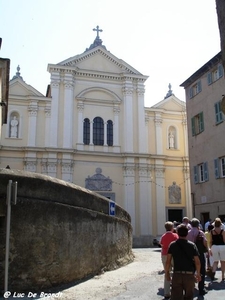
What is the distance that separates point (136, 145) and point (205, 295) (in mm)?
22928

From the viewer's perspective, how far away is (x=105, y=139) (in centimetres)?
2941

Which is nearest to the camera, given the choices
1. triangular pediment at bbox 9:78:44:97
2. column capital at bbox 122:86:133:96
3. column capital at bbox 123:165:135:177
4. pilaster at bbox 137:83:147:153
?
triangular pediment at bbox 9:78:44:97

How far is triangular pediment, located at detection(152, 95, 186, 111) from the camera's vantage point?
32.2 meters

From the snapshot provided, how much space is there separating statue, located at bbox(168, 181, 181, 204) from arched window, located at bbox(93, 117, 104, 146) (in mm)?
7026

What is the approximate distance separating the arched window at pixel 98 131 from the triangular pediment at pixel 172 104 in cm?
572

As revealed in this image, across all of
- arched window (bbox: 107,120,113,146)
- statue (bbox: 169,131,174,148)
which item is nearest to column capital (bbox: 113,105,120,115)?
arched window (bbox: 107,120,113,146)

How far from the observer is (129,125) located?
99.0ft

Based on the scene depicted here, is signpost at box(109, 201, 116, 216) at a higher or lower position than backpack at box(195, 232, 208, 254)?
higher

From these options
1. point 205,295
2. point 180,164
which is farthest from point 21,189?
point 180,164

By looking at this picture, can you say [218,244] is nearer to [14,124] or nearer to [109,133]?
[109,133]

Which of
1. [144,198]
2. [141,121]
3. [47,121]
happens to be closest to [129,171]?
[144,198]

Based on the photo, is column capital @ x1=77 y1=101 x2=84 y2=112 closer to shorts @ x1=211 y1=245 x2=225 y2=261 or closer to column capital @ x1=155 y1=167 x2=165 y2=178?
column capital @ x1=155 y1=167 x2=165 y2=178

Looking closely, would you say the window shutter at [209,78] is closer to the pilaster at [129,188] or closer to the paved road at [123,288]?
the pilaster at [129,188]

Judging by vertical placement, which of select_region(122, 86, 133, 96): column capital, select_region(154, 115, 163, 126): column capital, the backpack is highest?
select_region(122, 86, 133, 96): column capital
